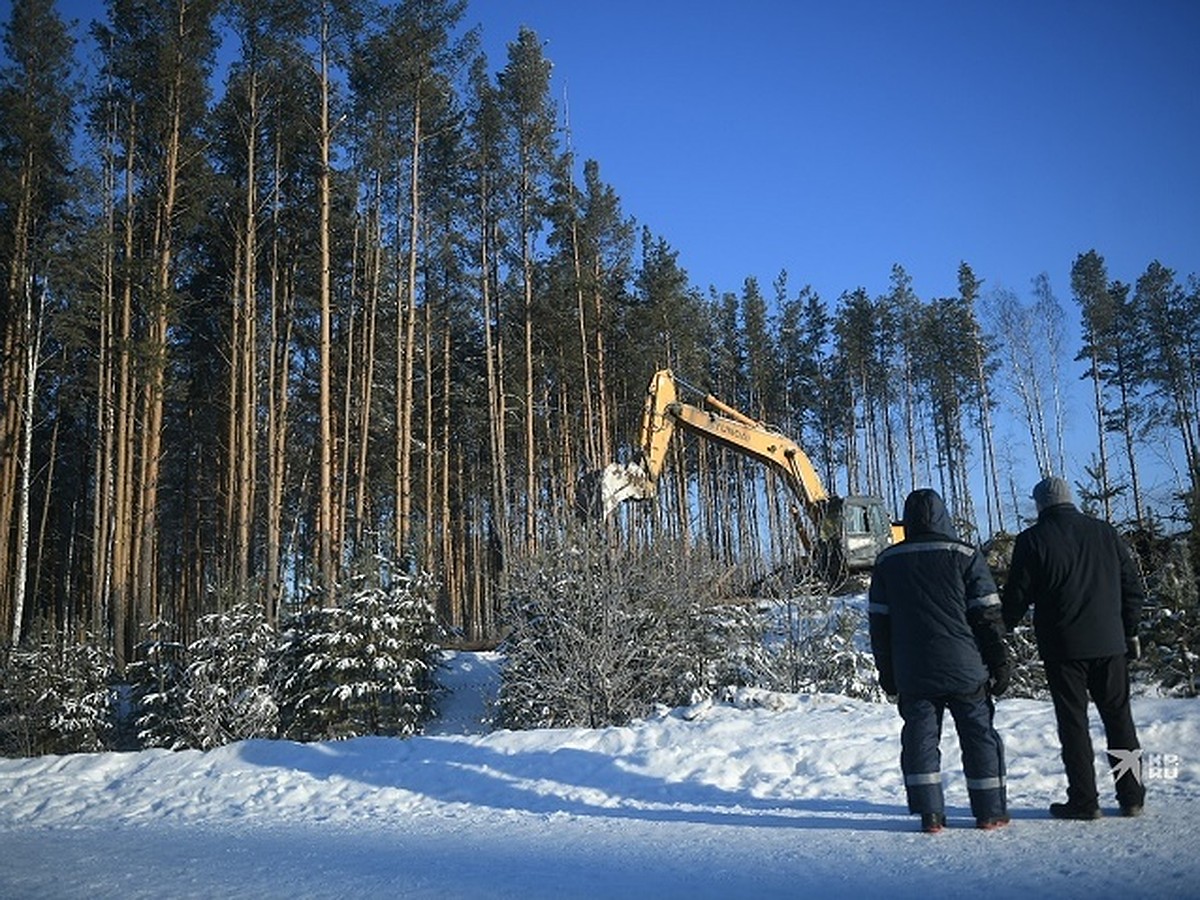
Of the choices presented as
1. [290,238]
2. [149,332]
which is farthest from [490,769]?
[290,238]

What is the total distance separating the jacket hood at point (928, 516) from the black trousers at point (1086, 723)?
936mm

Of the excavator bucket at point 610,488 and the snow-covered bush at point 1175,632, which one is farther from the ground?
the excavator bucket at point 610,488

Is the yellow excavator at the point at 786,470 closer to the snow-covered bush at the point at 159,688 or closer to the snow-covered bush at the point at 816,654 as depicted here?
the snow-covered bush at the point at 816,654

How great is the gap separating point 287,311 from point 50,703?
11206 mm

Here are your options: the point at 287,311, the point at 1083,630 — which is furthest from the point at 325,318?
the point at 1083,630

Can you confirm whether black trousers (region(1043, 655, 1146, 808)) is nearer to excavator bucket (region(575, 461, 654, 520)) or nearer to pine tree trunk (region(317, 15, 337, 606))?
excavator bucket (region(575, 461, 654, 520))

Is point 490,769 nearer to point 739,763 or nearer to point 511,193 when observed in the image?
point 739,763

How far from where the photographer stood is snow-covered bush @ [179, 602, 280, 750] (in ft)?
44.1

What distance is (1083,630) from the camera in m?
4.73

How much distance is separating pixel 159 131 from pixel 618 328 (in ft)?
51.6

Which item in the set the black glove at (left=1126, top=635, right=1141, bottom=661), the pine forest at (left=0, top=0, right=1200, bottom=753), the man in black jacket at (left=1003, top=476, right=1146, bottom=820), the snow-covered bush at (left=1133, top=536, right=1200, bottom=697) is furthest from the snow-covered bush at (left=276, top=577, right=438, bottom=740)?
the black glove at (left=1126, top=635, right=1141, bottom=661)

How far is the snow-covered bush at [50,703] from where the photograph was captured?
47.3 ft

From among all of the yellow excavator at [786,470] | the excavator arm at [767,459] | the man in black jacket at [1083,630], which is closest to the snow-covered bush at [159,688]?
the yellow excavator at [786,470]

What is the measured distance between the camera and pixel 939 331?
41188 mm
